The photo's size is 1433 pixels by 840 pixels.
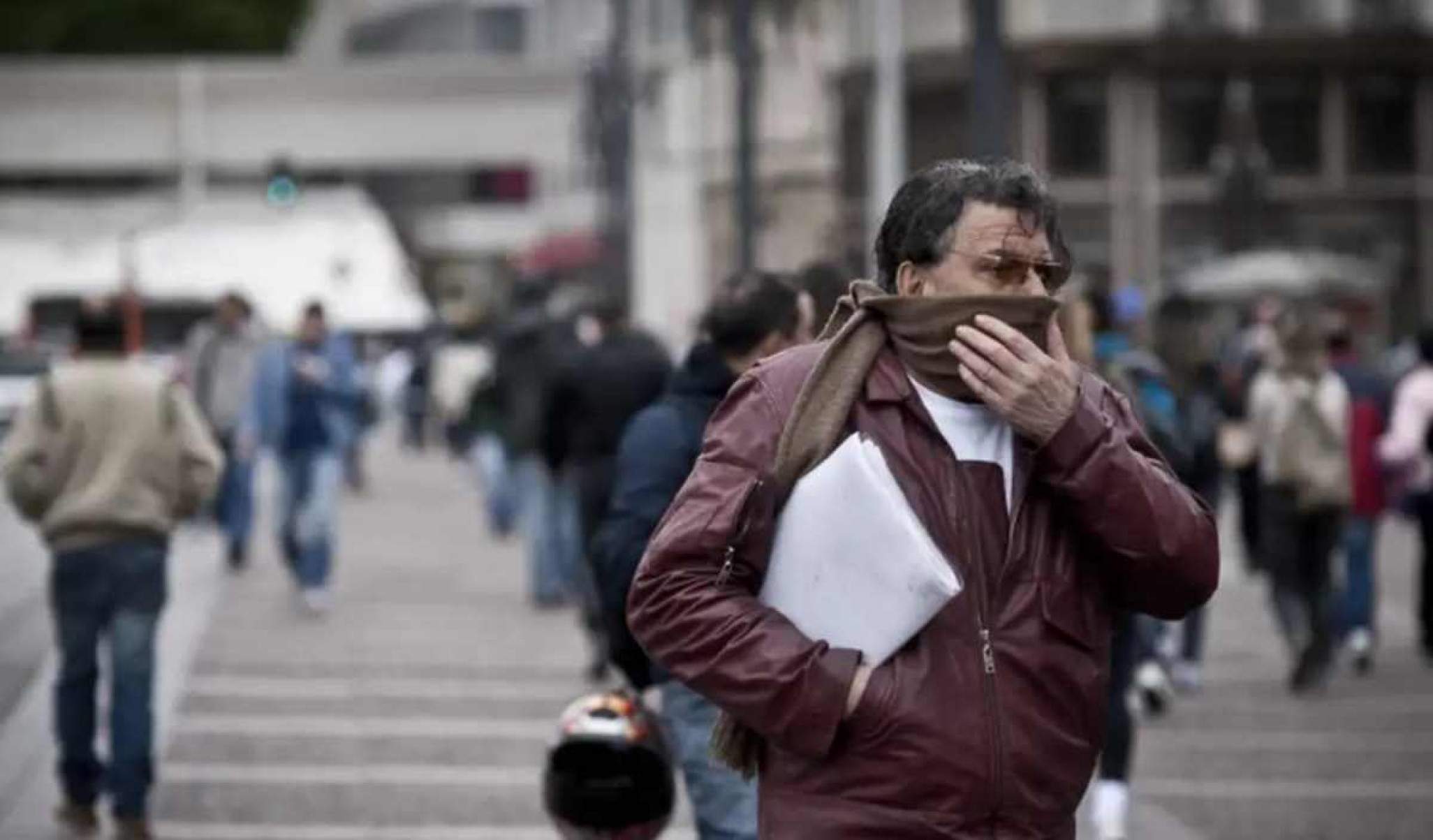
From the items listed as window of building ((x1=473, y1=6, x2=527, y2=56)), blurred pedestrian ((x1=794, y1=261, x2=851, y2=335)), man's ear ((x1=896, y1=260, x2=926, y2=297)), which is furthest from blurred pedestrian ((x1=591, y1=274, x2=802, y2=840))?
window of building ((x1=473, y1=6, x2=527, y2=56))

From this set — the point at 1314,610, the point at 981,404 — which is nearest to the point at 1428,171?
the point at 1314,610

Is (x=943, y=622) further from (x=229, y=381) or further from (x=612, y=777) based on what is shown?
(x=229, y=381)

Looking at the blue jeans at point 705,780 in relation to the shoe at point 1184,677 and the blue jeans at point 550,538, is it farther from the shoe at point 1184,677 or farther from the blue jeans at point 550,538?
the blue jeans at point 550,538

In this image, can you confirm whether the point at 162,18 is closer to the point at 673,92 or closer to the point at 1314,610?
the point at 673,92

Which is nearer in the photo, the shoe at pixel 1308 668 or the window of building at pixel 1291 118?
the shoe at pixel 1308 668

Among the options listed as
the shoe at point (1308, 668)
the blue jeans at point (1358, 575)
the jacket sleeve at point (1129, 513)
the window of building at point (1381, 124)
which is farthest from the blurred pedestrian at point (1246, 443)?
the window of building at point (1381, 124)

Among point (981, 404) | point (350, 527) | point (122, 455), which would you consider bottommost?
point (350, 527)

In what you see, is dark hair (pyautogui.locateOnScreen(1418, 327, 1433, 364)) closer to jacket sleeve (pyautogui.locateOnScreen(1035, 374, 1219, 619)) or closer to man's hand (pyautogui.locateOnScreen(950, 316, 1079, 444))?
jacket sleeve (pyautogui.locateOnScreen(1035, 374, 1219, 619))

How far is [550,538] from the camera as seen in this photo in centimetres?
2239

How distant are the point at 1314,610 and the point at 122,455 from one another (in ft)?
23.4

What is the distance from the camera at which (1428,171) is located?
55.0 metres

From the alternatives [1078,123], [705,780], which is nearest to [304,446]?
[705,780]

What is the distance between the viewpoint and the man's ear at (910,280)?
5.50m

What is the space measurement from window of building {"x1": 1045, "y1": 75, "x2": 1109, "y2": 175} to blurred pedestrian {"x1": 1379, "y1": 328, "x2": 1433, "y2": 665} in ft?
118
